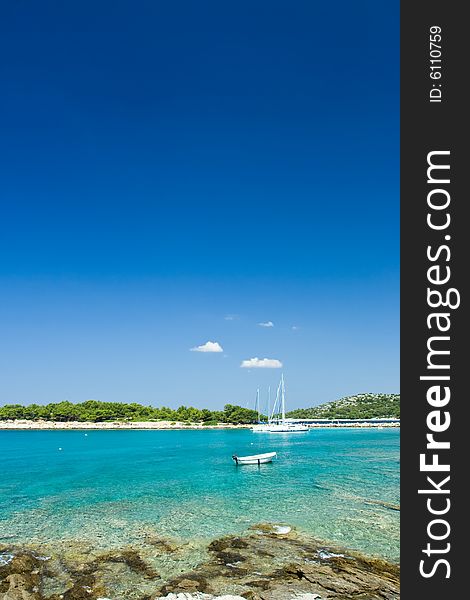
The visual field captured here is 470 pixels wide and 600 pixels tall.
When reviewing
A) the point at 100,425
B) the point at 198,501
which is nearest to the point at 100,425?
the point at 100,425

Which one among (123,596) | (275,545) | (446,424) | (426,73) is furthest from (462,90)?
(275,545)

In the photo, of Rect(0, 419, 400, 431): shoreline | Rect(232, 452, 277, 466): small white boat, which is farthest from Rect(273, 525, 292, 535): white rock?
Rect(0, 419, 400, 431): shoreline

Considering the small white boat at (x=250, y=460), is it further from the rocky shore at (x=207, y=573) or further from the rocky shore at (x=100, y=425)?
the rocky shore at (x=100, y=425)

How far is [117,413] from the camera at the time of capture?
557ft

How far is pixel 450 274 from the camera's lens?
4.95m

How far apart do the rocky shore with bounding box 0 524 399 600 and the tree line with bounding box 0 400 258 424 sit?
158170mm

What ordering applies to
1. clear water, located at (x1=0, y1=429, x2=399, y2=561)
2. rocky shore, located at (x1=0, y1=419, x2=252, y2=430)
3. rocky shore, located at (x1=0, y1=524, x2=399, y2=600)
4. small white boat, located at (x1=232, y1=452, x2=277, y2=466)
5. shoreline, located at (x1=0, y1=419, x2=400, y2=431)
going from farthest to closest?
rocky shore, located at (x1=0, y1=419, x2=252, y2=430), shoreline, located at (x1=0, y1=419, x2=400, y2=431), small white boat, located at (x1=232, y1=452, x2=277, y2=466), clear water, located at (x1=0, y1=429, x2=399, y2=561), rocky shore, located at (x1=0, y1=524, x2=399, y2=600)

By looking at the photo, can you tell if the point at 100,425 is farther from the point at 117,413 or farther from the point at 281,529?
the point at 281,529

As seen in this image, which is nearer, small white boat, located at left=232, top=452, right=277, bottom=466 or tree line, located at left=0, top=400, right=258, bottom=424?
small white boat, located at left=232, top=452, right=277, bottom=466

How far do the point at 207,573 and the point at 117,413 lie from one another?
545 feet

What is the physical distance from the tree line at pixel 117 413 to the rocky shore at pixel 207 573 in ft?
519

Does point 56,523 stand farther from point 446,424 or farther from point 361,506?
point 446,424

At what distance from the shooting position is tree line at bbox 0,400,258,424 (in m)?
165

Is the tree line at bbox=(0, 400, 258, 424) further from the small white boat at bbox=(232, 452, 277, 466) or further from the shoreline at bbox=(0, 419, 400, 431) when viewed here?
the small white boat at bbox=(232, 452, 277, 466)
